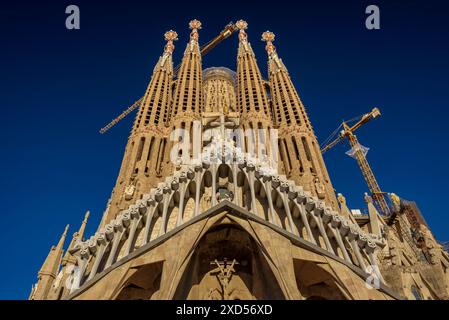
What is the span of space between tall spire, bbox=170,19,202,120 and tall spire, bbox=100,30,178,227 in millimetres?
1273

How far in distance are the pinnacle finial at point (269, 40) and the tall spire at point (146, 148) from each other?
11470 millimetres

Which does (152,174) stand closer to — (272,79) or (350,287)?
(350,287)

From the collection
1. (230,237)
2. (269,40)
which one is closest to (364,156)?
(269,40)

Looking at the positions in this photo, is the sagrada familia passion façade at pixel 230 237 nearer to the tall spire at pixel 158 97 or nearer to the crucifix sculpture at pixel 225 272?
the crucifix sculpture at pixel 225 272

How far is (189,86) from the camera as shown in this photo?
107ft

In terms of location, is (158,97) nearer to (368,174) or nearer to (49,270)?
(49,270)

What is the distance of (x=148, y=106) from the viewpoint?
Answer: 98.1 feet

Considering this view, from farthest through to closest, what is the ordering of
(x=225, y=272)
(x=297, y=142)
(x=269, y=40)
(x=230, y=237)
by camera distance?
(x=269, y=40), (x=297, y=142), (x=230, y=237), (x=225, y=272)

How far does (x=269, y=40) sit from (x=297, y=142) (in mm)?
20165

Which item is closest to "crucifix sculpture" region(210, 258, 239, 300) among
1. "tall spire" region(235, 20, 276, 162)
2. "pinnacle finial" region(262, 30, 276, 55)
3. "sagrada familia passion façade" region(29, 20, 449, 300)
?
"sagrada familia passion façade" region(29, 20, 449, 300)

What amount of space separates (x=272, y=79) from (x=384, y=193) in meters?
23.5
